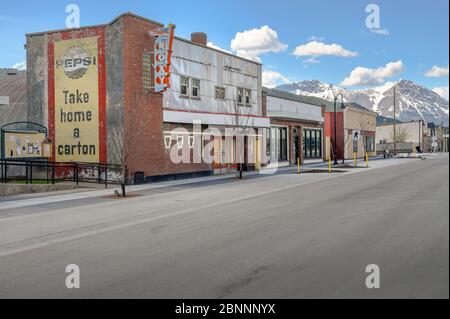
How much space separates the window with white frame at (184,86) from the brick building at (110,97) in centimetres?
6

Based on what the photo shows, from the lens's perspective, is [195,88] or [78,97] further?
[195,88]

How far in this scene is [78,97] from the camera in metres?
23.6

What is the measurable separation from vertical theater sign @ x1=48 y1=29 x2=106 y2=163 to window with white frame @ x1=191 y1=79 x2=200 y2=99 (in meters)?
6.20

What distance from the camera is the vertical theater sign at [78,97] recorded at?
23078 millimetres

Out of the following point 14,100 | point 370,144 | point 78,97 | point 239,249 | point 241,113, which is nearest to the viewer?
point 239,249

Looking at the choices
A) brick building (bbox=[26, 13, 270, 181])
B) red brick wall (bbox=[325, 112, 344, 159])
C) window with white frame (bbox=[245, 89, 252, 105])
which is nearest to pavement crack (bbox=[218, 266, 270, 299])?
brick building (bbox=[26, 13, 270, 181])

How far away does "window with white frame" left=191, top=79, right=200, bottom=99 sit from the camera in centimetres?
2740

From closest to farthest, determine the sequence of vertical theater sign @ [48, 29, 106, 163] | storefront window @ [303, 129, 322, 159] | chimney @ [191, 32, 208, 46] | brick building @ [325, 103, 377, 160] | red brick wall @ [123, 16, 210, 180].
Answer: red brick wall @ [123, 16, 210, 180] → vertical theater sign @ [48, 29, 106, 163] → chimney @ [191, 32, 208, 46] → storefront window @ [303, 129, 322, 159] → brick building @ [325, 103, 377, 160]

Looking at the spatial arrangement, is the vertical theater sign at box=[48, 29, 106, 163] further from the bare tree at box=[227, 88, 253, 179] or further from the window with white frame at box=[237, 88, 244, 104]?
the window with white frame at box=[237, 88, 244, 104]

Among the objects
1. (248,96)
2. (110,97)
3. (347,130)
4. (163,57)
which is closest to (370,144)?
(347,130)

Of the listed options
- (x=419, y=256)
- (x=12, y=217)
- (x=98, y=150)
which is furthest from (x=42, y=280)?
(x=98, y=150)

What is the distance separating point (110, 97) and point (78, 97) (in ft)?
6.92

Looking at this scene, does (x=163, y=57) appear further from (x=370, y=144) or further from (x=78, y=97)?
(x=370, y=144)

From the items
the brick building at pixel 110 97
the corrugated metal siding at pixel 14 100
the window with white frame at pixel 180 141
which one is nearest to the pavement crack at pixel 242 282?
the brick building at pixel 110 97
